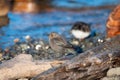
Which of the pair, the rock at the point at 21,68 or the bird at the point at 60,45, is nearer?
the rock at the point at 21,68

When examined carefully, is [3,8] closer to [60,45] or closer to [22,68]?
[60,45]

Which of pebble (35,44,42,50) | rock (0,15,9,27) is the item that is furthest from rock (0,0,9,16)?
pebble (35,44,42,50)

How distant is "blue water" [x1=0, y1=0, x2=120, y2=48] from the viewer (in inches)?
498

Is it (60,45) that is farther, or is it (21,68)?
(60,45)

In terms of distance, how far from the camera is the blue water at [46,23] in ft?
41.5

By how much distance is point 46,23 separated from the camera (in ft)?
47.7

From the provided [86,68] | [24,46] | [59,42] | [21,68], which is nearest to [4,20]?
[24,46]

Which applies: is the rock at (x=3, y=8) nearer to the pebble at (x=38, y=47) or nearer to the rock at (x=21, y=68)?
the pebble at (x=38, y=47)

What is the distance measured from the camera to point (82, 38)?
11500 millimetres

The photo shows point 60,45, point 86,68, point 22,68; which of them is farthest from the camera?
point 60,45

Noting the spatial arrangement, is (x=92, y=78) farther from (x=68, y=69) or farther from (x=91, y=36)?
(x=91, y=36)

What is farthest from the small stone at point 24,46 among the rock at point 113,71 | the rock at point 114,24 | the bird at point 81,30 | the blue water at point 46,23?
the rock at point 113,71

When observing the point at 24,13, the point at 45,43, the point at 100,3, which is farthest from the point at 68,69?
the point at 100,3

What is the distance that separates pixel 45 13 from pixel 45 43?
5.44 m
